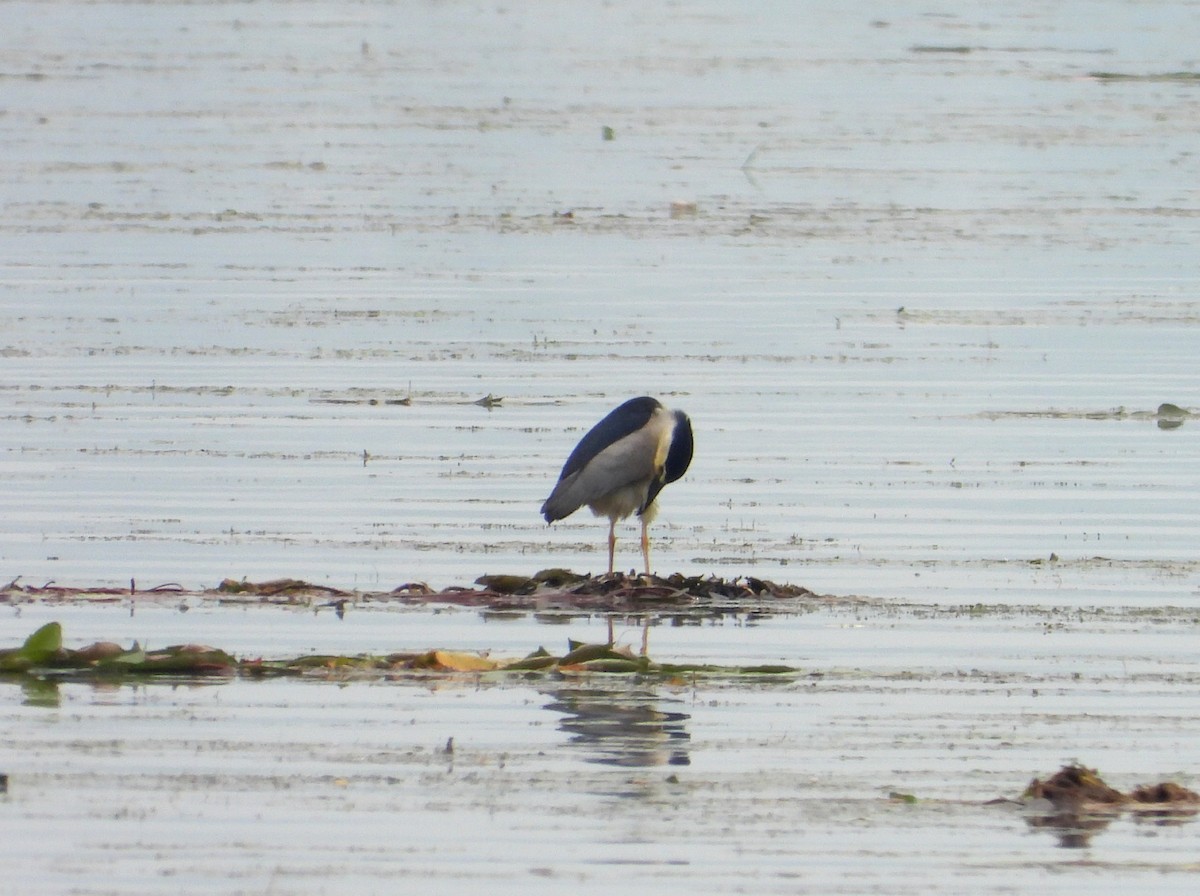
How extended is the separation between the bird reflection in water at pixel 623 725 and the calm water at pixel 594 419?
0.35ft

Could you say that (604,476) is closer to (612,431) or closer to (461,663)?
(612,431)

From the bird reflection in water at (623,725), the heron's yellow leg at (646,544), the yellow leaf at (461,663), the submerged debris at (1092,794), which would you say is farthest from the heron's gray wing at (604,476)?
the submerged debris at (1092,794)

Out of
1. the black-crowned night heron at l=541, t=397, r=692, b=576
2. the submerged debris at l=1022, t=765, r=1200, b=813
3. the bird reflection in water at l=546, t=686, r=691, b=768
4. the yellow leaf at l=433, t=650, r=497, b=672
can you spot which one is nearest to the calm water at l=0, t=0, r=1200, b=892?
the bird reflection in water at l=546, t=686, r=691, b=768

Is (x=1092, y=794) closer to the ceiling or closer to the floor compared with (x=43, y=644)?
closer to the floor

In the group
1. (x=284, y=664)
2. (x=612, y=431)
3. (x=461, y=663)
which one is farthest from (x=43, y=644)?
(x=612, y=431)

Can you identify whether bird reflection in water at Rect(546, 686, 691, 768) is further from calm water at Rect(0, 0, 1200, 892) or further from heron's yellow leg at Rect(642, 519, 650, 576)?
heron's yellow leg at Rect(642, 519, 650, 576)

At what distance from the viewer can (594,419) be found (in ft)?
59.1

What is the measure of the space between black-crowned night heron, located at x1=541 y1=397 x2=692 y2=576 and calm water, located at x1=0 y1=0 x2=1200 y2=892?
1.10ft

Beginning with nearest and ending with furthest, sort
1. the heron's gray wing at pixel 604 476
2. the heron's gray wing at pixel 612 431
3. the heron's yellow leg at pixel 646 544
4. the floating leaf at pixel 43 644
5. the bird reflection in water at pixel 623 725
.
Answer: the bird reflection in water at pixel 623 725, the floating leaf at pixel 43 644, the heron's yellow leg at pixel 646 544, the heron's gray wing at pixel 604 476, the heron's gray wing at pixel 612 431

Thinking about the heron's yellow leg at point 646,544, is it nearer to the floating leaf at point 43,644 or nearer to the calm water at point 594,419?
the calm water at point 594,419

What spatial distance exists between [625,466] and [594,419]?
12.2 ft

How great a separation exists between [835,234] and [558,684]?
1773 cm

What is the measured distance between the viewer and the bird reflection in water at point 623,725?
32.1 ft

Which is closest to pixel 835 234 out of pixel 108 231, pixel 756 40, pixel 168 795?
pixel 108 231
